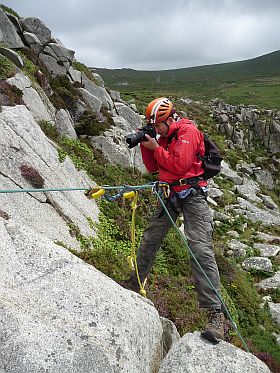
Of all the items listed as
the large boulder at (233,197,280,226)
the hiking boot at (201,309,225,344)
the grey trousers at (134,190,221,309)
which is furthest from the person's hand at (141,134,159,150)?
the large boulder at (233,197,280,226)

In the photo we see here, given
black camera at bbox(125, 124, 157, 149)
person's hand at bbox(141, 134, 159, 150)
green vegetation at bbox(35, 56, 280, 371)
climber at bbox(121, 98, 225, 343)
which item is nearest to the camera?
climber at bbox(121, 98, 225, 343)

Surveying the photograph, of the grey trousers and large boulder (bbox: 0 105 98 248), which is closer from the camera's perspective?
the grey trousers

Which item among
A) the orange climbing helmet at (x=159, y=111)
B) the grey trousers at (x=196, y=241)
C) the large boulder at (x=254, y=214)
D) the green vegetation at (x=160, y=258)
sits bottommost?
the large boulder at (x=254, y=214)

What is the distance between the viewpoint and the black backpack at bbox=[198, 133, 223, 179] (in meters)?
7.42

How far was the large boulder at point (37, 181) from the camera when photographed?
11.0m

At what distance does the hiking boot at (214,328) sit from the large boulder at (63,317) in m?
0.86

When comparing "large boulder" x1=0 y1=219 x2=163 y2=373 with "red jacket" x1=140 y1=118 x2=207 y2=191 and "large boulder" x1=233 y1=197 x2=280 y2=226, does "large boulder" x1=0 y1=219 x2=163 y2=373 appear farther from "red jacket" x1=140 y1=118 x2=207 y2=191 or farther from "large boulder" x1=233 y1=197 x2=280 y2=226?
"large boulder" x1=233 y1=197 x2=280 y2=226

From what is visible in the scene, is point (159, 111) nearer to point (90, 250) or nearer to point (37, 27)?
point (90, 250)

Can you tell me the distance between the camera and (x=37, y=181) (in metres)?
12.3

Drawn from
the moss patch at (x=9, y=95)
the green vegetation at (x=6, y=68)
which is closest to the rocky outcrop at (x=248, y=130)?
the green vegetation at (x=6, y=68)

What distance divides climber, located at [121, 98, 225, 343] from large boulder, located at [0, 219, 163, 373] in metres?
1.06

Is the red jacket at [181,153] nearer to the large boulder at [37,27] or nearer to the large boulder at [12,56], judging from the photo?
the large boulder at [12,56]

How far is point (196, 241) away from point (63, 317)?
284 centimetres

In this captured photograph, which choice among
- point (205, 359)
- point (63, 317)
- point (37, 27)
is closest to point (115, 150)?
point (37, 27)
